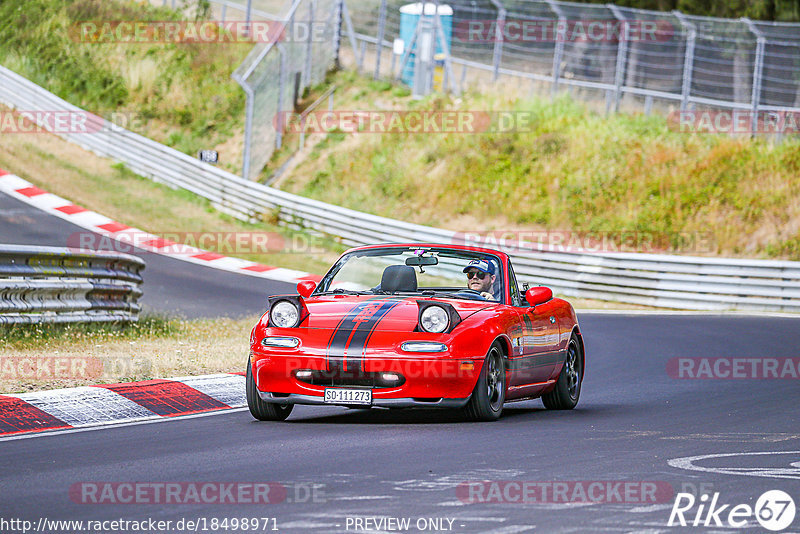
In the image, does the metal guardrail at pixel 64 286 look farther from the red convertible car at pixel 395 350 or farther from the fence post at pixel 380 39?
the fence post at pixel 380 39

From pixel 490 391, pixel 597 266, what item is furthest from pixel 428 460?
pixel 597 266

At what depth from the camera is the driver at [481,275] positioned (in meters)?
9.91

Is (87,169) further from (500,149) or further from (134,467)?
(134,467)

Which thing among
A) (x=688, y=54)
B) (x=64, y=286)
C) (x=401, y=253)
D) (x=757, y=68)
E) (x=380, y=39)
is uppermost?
(x=688, y=54)

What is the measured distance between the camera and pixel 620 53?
97.6ft

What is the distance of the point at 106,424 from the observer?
28.4 ft

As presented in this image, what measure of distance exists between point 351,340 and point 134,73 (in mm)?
31160

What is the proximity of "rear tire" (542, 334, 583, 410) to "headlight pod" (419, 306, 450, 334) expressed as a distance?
2046 mm

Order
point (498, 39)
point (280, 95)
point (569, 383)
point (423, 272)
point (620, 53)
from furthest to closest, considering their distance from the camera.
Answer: point (280, 95)
point (498, 39)
point (620, 53)
point (569, 383)
point (423, 272)

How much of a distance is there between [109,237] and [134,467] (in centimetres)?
1944

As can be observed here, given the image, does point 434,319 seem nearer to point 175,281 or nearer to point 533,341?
point 533,341

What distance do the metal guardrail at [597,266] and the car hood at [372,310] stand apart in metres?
15.3

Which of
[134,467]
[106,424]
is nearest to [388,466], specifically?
[134,467]

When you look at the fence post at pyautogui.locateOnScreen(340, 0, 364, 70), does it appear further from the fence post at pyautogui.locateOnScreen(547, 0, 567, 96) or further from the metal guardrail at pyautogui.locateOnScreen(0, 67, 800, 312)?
the metal guardrail at pyautogui.locateOnScreen(0, 67, 800, 312)
